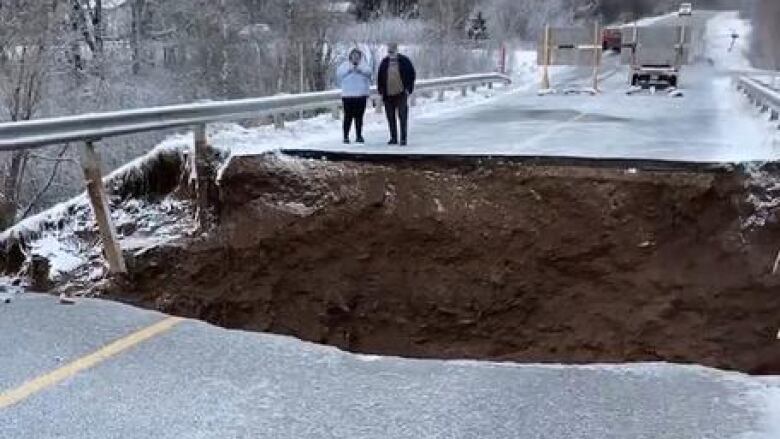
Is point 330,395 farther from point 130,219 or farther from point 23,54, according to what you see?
point 23,54

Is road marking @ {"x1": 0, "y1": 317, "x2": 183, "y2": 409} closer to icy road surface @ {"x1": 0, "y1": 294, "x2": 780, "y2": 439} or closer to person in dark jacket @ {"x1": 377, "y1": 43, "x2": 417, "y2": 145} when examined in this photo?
icy road surface @ {"x1": 0, "y1": 294, "x2": 780, "y2": 439}

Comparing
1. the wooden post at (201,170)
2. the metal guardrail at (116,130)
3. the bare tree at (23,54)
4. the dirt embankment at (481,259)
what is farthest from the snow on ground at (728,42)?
the wooden post at (201,170)

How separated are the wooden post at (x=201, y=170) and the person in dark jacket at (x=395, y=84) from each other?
3.30 m

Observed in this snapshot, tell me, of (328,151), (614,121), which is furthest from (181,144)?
(614,121)

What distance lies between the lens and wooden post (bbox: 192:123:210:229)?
10125 millimetres

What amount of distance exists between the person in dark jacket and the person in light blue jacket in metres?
0.25

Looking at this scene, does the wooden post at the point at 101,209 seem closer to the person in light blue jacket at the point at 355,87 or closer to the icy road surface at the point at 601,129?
the icy road surface at the point at 601,129

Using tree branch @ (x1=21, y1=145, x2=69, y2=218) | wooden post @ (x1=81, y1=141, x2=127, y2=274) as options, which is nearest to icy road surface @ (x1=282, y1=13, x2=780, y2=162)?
wooden post @ (x1=81, y1=141, x2=127, y2=274)

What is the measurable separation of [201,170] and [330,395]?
579 centimetres

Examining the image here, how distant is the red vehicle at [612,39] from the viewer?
32031 mm

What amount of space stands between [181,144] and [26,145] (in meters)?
3.32

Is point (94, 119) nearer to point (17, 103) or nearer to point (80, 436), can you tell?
point (80, 436)

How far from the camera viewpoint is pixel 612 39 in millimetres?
32156

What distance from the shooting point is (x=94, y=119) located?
8.64 m
